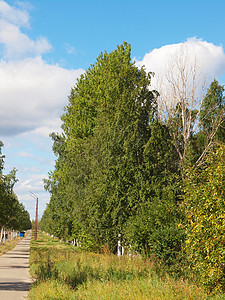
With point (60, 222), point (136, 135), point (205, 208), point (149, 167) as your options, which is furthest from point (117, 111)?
point (60, 222)

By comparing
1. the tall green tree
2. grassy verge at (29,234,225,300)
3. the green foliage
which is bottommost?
grassy verge at (29,234,225,300)

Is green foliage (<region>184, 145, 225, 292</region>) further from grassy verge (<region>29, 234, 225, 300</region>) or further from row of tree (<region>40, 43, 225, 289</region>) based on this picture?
row of tree (<region>40, 43, 225, 289</region>)

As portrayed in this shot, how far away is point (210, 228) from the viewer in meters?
11.1

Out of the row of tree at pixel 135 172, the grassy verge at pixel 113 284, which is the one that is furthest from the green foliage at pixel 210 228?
the row of tree at pixel 135 172

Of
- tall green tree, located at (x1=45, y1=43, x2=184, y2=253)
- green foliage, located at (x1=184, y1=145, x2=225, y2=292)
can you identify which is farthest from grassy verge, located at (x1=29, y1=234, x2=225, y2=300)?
tall green tree, located at (x1=45, y1=43, x2=184, y2=253)

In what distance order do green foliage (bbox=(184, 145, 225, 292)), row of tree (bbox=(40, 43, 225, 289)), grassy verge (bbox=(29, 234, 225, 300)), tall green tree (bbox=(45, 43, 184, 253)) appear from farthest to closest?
tall green tree (bbox=(45, 43, 184, 253))
row of tree (bbox=(40, 43, 225, 289))
green foliage (bbox=(184, 145, 225, 292))
grassy verge (bbox=(29, 234, 225, 300))

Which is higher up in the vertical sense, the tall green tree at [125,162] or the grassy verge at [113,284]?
the tall green tree at [125,162]

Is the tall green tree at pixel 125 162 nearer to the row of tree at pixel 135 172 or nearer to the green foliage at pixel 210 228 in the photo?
the row of tree at pixel 135 172

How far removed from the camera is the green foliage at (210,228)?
35.8 ft

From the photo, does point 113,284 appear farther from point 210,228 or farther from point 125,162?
point 125,162

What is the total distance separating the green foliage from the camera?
10908 mm

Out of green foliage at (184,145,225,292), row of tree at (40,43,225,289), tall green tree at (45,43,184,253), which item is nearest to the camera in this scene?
green foliage at (184,145,225,292)

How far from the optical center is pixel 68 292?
38.5ft

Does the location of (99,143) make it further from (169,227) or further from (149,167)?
(169,227)
